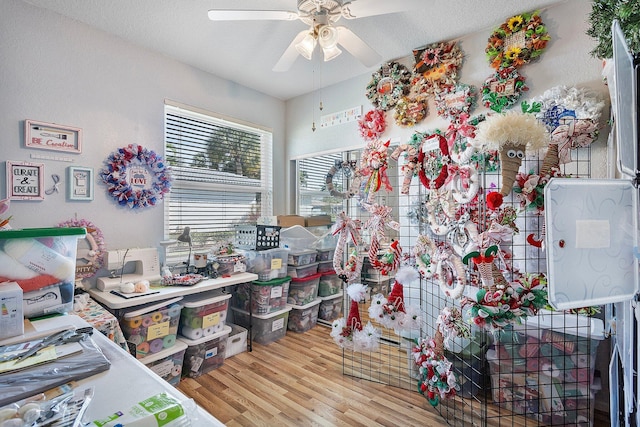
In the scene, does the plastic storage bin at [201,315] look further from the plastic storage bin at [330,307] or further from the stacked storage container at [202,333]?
the plastic storage bin at [330,307]

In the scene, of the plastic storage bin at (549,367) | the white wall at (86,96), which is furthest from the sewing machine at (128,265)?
the plastic storage bin at (549,367)

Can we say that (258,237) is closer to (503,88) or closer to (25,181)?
(25,181)

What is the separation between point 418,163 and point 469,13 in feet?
3.83

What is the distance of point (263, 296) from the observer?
2783mm

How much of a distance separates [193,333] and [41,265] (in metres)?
A: 1.23

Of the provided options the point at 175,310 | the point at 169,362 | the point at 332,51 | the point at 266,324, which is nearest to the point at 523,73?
the point at 332,51

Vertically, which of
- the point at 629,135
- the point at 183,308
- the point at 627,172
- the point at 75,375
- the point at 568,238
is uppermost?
the point at 629,135

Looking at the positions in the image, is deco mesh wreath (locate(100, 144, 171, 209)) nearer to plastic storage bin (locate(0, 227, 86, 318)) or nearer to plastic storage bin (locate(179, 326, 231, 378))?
plastic storage bin (locate(0, 227, 86, 318))

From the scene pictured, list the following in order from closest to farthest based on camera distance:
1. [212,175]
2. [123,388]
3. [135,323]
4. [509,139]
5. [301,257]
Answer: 1. [123,388]
2. [509,139]
3. [135,323]
4. [212,175]
5. [301,257]

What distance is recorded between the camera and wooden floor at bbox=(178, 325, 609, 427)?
1.80m

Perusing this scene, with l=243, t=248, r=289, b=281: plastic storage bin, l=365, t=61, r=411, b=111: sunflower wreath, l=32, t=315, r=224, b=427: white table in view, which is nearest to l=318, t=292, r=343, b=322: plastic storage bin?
l=243, t=248, r=289, b=281: plastic storage bin

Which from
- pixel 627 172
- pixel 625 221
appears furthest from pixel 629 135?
pixel 625 221

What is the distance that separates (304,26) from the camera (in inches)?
89.3

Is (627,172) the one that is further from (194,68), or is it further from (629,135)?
(194,68)
